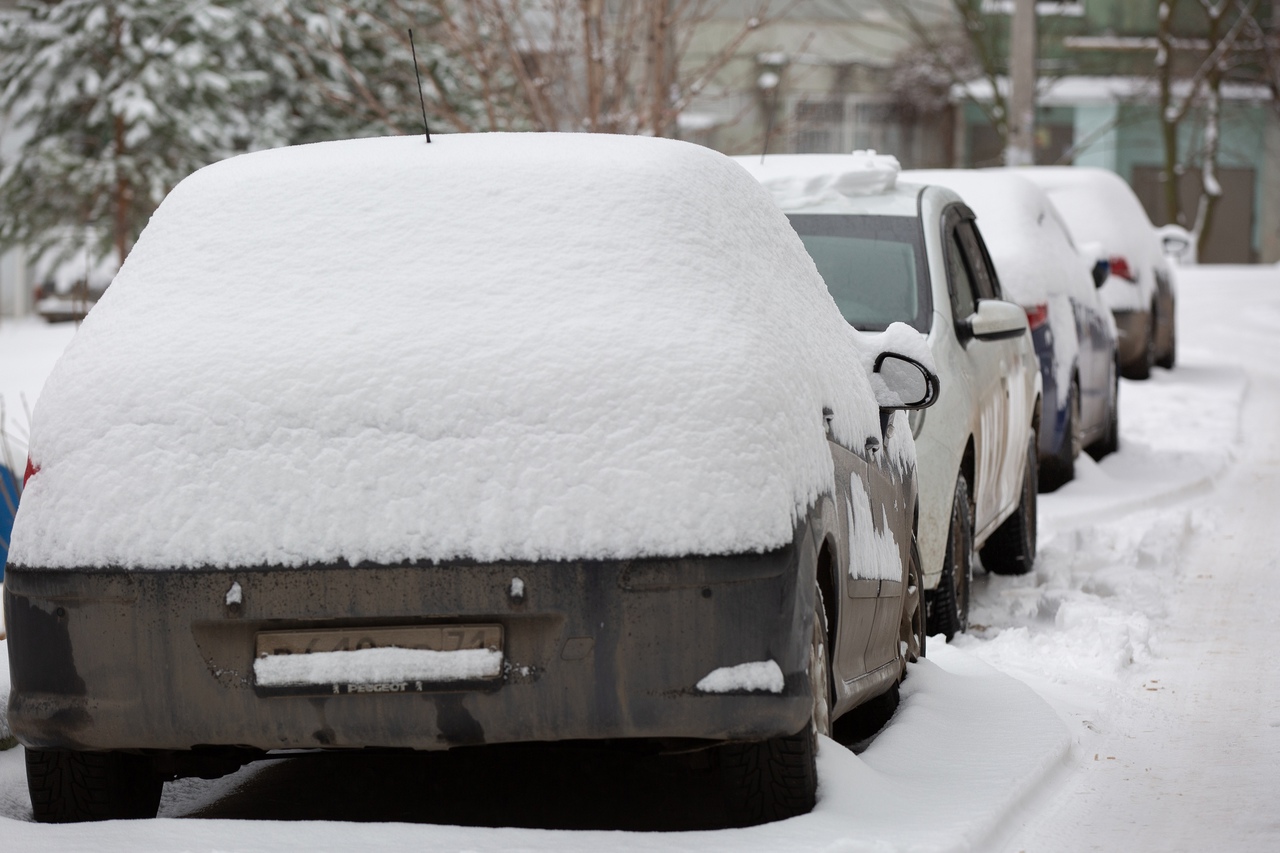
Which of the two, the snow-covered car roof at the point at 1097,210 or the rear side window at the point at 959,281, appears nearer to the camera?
the rear side window at the point at 959,281

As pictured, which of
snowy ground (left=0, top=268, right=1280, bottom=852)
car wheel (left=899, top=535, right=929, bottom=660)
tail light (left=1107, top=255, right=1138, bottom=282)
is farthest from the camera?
tail light (left=1107, top=255, right=1138, bottom=282)

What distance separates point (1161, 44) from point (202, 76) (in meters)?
25.1

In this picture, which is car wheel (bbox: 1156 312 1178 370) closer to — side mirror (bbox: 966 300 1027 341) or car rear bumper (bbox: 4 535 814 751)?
side mirror (bbox: 966 300 1027 341)

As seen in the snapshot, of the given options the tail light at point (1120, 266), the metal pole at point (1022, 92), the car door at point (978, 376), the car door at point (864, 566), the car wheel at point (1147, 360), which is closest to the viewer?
the car door at point (864, 566)

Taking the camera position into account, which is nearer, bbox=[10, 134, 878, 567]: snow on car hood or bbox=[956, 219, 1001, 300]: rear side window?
bbox=[10, 134, 878, 567]: snow on car hood

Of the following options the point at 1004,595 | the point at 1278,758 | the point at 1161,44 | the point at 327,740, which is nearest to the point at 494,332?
the point at 327,740

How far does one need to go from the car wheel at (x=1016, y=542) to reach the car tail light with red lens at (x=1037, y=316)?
126 cm

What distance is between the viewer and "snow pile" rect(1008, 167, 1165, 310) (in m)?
14.8

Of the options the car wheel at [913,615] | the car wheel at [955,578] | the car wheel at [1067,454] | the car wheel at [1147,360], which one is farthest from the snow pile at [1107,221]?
the car wheel at [913,615]

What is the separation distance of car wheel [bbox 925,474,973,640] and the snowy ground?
0.10m

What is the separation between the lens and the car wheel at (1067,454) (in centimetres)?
1028

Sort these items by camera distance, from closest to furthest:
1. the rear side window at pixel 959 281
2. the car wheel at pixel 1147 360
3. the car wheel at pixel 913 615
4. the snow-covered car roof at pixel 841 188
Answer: the car wheel at pixel 913 615 < the rear side window at pixel 959 281 < the snow-covered car roof at pixel 841 188 < the car wheel at pixel 1147 360

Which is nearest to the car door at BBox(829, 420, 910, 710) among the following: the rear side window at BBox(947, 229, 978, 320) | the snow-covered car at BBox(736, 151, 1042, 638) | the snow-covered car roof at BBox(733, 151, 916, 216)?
the snow-covered car at BBox(736, 151, 1042, 638)

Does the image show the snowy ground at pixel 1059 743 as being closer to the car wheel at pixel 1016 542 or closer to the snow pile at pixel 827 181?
the car wheel at pixel 1016 542
